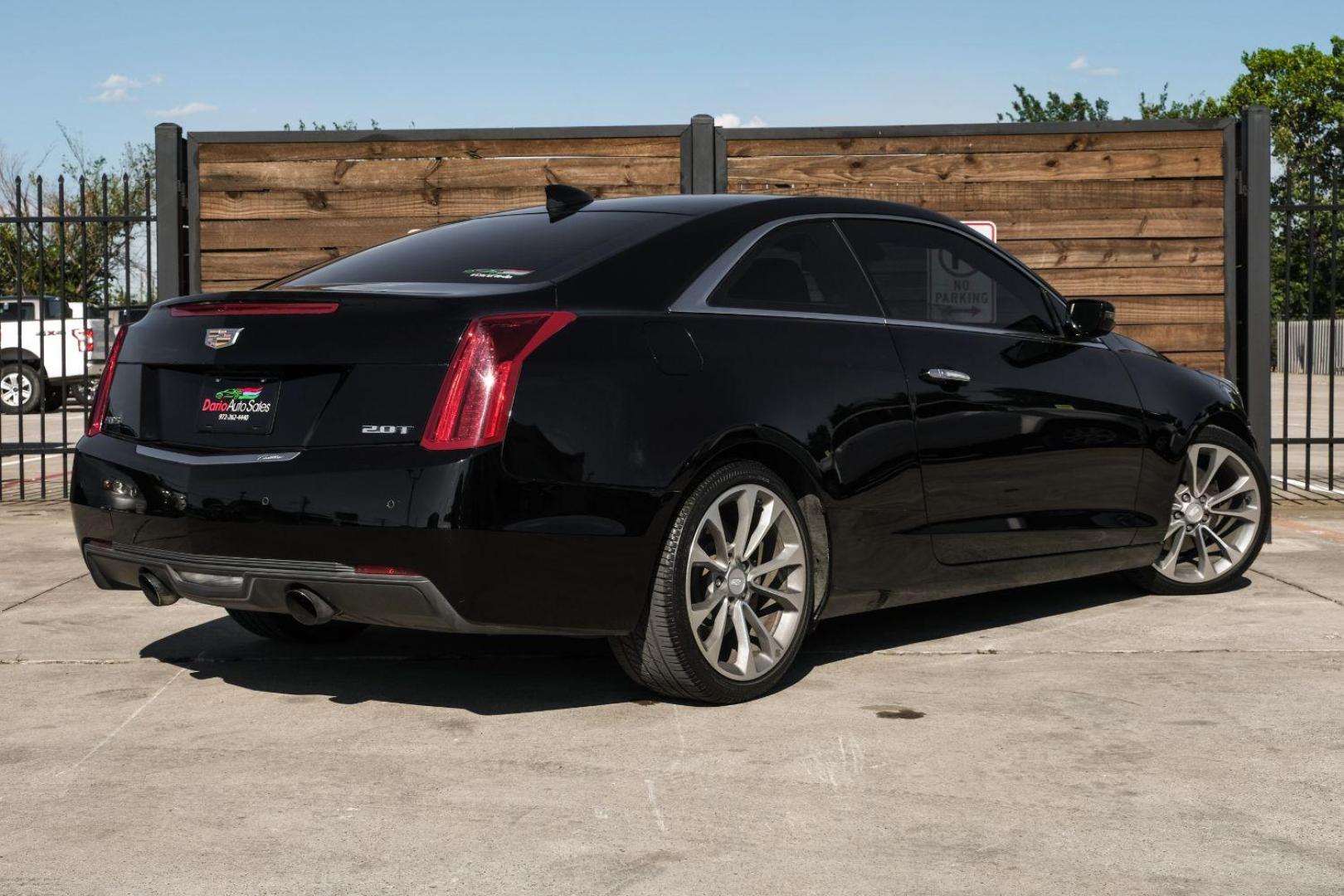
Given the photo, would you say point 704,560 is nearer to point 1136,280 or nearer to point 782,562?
point 782,562

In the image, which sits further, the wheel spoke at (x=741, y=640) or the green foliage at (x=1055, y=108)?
the green foliage at (x=1055, y=108)

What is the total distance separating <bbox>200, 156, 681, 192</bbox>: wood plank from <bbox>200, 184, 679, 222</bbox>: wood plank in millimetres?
37

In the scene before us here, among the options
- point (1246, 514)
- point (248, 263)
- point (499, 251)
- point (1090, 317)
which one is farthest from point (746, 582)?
point (248, 263)

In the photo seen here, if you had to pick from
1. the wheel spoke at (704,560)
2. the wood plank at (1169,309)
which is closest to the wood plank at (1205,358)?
the wood plank at (1169,309)

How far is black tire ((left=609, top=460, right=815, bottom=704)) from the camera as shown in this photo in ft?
15.5

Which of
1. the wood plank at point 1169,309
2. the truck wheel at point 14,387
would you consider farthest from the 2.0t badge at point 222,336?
the truck wheel at point 14,387

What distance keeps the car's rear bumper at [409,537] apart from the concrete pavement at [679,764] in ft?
1.26

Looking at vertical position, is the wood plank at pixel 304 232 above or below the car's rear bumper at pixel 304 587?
above

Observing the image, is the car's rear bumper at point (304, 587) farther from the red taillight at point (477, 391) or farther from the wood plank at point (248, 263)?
the wood plank at point (248, 263)

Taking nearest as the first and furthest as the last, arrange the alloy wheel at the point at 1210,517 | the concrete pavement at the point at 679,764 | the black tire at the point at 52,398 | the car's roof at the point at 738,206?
the concrete pavement at the point at 679,764, the car's roof at the point at 738,206, the alloy wheel at the point at 1210,517, the black tire at the point at 52,398

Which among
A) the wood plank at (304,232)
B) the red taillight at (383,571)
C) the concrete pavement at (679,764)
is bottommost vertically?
the concrete pavement at (679,764)

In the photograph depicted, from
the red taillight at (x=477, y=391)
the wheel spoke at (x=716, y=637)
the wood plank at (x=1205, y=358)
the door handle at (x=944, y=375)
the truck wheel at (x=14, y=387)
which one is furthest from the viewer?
the truck wheel at (x=14, y=387)

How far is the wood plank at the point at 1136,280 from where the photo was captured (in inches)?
406

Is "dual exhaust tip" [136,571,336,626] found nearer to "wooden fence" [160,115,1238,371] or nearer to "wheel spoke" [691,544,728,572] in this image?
"wheel spoke" [691,544,728,572]
